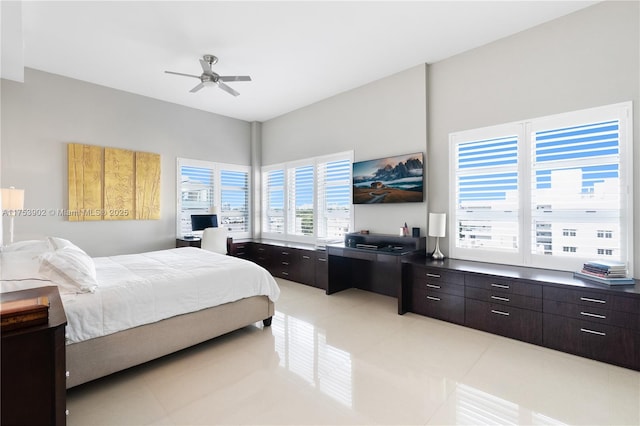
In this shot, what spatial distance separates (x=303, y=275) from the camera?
514cm

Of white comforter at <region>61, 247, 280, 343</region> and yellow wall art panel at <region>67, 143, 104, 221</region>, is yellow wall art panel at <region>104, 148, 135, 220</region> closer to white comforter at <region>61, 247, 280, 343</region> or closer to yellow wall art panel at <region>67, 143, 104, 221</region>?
yellow wall art panel at <region>67, 143, 104, 221</region>

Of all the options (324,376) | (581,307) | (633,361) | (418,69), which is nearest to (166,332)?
(324,376)

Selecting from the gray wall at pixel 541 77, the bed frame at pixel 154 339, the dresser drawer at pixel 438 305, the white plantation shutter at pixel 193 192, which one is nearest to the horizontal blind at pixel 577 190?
the gray wall at pixel 541 77

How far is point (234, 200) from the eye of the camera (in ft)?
21.3

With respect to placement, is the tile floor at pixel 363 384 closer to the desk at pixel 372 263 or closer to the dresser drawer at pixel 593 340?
the dresser drawer at pixel 593 340

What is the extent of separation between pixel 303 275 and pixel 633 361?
3955 millimetres

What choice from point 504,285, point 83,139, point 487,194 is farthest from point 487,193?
point 83,139

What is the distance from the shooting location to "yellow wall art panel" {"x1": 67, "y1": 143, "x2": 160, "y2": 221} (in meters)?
→ 4.45

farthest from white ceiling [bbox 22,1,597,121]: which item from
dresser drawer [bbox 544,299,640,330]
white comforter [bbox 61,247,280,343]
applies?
dresser drawer [bbox 544,299,640,330]

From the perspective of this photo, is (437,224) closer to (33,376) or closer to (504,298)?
(504,298)

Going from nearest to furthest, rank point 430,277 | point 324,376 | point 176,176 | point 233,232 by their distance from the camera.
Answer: point 324,376
point 430,277
point 176,176
point 233,232

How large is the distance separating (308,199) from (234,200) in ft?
5.89

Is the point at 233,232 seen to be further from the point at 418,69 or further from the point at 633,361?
the point at 633,361

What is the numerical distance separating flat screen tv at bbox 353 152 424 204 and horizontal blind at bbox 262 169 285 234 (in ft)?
6.81
